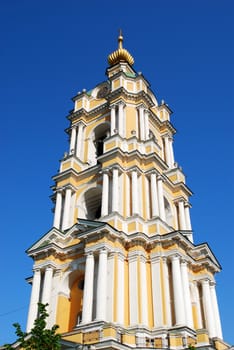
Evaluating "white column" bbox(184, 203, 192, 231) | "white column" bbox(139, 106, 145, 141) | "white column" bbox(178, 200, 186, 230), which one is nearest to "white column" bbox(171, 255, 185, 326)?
"white column" bbox(178, 200, 186, 230)

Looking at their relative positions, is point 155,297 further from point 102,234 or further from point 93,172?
point 93,172

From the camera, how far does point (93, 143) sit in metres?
33.4

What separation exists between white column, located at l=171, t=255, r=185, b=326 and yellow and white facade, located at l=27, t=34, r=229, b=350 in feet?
0.17

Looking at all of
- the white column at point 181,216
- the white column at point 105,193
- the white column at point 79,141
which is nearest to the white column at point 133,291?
the white column at point 105,193

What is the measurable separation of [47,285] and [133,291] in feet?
16.7

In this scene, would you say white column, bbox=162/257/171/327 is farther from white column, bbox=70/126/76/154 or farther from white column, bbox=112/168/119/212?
white column, bbox=70/126/76/154

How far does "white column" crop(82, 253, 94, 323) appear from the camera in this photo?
20.7m

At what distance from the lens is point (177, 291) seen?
868 inches

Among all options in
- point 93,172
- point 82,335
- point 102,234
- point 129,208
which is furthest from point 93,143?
point 82,335

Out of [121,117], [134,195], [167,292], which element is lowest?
[167,292]

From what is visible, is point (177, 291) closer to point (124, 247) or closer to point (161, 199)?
point (124, 247)

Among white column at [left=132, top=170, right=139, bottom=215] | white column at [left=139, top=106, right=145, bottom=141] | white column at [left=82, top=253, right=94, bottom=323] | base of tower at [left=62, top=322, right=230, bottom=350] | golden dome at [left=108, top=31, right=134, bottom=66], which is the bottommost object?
base of tower at [left=62, top=322, right=230, bottom=350]

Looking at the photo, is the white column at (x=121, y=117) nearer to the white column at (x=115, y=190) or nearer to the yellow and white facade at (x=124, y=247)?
the yellow and white facade at (x=124, y=247)

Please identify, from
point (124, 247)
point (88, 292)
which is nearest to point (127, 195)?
point (124, 247)
